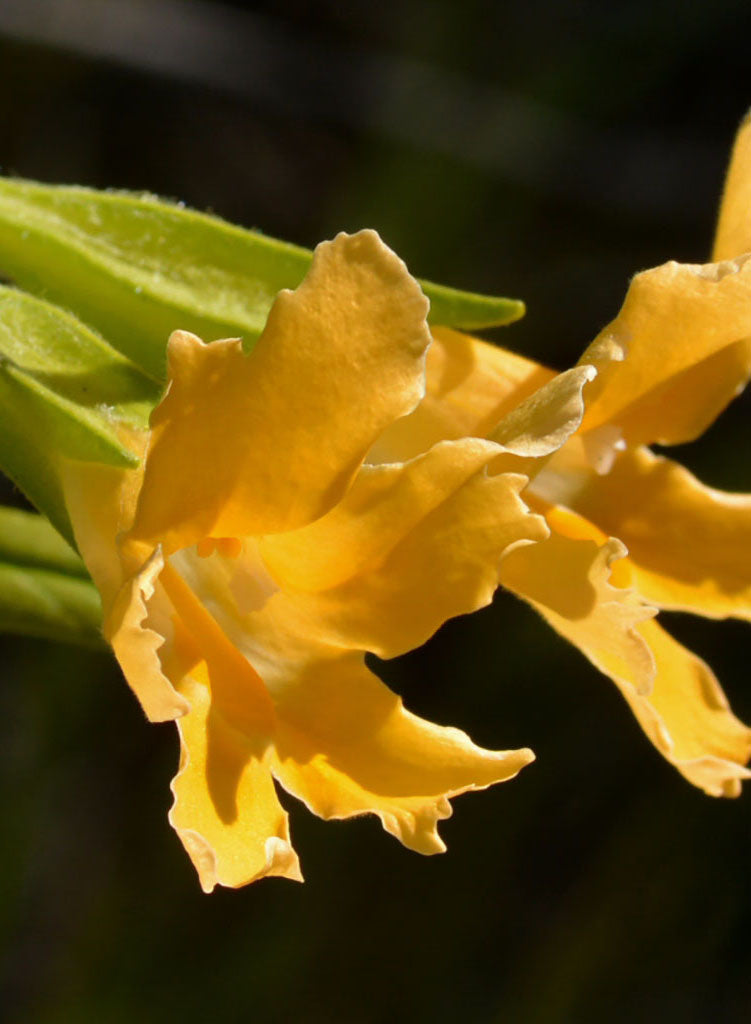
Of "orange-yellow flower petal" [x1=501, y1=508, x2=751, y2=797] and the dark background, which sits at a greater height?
"orange-yellow flower petal" [x1=501, y1=508, x2=751, y2=797]

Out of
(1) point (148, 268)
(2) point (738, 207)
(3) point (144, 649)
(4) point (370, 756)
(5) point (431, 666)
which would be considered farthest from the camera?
(5) point (431, 666)

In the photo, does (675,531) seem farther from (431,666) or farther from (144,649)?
(431,666)

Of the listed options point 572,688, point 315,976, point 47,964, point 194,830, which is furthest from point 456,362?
point 47,964

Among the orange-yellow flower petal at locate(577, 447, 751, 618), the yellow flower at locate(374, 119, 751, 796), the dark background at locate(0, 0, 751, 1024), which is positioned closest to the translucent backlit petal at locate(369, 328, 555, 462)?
the yellow flower at locate(374, 119, 751, 796)

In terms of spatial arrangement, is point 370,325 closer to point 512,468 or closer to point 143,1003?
point 512,468

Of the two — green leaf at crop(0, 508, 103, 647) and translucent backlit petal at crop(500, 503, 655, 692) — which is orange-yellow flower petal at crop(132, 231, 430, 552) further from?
green leaf at crop(0, 508, 103, 647)

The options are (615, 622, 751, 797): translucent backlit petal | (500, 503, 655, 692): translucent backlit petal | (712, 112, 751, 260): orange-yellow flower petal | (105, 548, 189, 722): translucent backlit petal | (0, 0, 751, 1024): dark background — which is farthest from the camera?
(0, 0, 751, 1024): dark background

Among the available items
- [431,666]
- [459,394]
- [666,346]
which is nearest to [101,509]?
[459,394]
